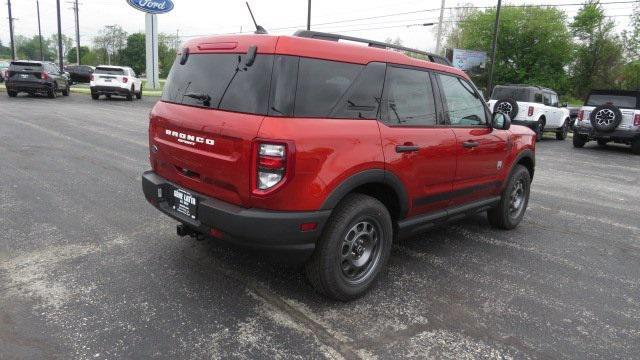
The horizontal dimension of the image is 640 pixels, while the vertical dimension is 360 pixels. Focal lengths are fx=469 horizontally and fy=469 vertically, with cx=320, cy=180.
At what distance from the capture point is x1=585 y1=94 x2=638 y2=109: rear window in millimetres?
13641

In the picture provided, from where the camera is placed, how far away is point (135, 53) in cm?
8306

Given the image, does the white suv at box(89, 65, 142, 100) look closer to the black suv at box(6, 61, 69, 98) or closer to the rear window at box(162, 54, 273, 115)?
the black suv at box(6, 61, 69, 98)

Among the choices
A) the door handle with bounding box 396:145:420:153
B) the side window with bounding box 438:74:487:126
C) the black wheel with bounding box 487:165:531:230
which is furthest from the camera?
the black wheel with bounding box 487:165:531:230

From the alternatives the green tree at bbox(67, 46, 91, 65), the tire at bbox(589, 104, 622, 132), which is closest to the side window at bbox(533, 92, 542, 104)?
the tire at bbox(589, 104, 622, 132)

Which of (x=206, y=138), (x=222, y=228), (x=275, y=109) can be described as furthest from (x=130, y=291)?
(x=275, y=109)

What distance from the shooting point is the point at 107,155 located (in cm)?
853

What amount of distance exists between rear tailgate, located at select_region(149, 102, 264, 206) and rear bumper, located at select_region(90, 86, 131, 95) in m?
20.9

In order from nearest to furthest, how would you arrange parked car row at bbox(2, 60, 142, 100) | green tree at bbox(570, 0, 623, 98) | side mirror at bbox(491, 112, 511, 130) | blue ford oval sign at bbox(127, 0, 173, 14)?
side mirror at bbox(491, 112, 511, 130), parked car row at bbox(2, 60, 142, 100), blue ford oval sign at bbox(127, 0, 173, 14), green tree at bbox(570, 0, 623, 98)

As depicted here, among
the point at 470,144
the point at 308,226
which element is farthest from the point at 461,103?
the point at 308,226

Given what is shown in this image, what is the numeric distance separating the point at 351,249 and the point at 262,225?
0.82 meters

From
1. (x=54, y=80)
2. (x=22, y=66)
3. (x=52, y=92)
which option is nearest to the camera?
(x=22, y=66)

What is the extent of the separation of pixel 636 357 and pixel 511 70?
163 ft

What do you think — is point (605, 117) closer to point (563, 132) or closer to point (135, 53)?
point (563, 132)

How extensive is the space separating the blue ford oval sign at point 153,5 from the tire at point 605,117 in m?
29.6
